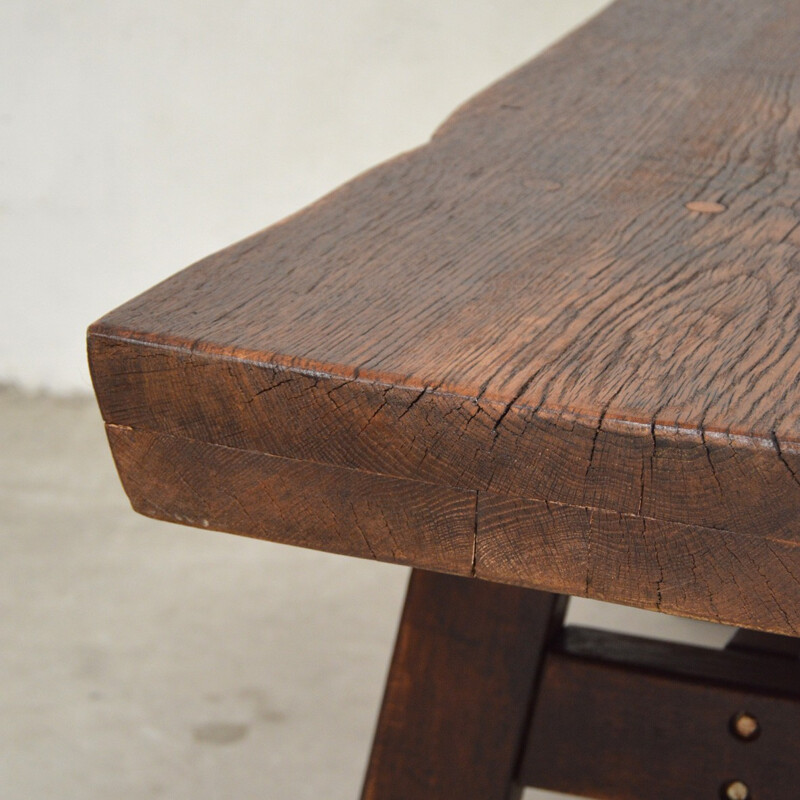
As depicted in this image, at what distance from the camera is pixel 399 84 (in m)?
2.37

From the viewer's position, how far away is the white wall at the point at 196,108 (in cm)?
235

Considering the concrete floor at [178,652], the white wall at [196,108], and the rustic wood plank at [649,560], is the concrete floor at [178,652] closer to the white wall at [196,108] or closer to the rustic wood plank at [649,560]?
the white wall at [196,108]

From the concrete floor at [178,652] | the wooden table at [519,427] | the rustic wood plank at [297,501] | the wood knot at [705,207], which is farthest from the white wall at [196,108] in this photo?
the rustic wood plank at [297,501]

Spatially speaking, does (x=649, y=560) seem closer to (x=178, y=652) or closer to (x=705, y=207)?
(x=705, y=207)

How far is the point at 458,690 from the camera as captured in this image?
73 centimetres

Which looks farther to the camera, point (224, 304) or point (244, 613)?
point (244, 613)

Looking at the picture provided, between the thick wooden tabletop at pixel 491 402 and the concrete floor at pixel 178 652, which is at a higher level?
the thick wooden tabletop at pixel 491 402

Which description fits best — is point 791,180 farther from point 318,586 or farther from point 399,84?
point 399,84

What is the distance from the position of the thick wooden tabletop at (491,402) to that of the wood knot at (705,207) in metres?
0.05

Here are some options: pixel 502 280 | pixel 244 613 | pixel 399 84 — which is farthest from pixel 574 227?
pixel 399 84

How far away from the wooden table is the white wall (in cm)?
168

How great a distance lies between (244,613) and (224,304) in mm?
1282

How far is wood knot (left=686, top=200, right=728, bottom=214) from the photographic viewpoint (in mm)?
629

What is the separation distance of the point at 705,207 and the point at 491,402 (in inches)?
11.9
